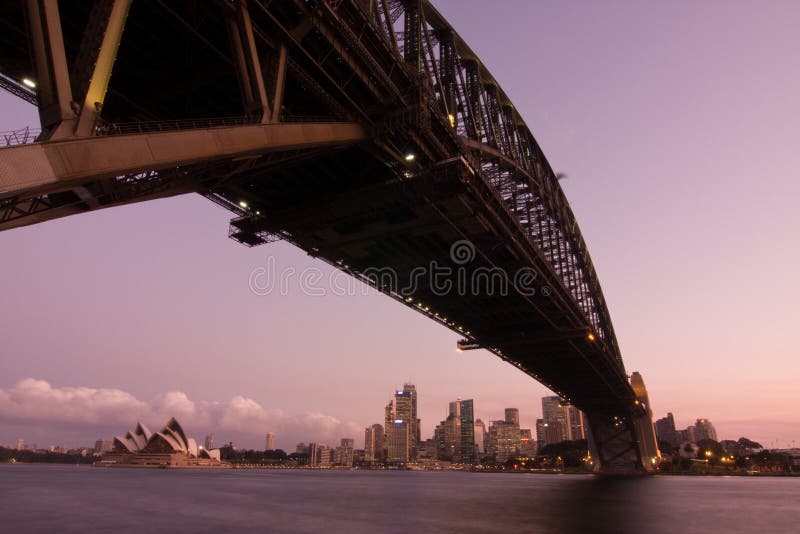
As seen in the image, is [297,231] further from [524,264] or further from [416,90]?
[524,264]

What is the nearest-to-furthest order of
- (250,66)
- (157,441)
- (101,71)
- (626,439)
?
1. (101,71)
2. (250,66)
3. (626,439)
4. (157,441)

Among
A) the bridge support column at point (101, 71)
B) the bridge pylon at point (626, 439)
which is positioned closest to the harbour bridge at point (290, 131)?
the bridge support column at point (101, 71)

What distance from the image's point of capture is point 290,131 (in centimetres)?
1408

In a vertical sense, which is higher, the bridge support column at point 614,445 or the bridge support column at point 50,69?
the bridge support column at point 50,69

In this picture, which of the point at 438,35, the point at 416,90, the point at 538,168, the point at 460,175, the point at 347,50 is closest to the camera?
the point at 347,50

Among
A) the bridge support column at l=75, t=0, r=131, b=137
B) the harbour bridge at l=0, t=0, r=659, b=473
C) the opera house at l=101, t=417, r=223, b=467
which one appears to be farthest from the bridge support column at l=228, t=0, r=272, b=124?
the opera house at l=101, t=417, r=223, b=467

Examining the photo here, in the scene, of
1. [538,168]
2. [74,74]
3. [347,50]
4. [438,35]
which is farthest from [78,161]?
[538,168]

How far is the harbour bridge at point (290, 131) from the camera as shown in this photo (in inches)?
365

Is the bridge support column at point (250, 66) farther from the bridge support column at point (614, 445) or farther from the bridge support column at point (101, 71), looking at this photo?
the bridge support column at point (614, 445)

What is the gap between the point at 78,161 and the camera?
879 centimetres

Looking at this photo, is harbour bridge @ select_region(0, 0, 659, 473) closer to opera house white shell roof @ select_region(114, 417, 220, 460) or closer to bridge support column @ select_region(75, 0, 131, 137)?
bridge support column @ select_region(75, 0, 131, 137)

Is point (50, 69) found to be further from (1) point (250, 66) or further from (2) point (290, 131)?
(2) point (290, 131)

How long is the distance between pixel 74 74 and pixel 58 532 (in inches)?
979

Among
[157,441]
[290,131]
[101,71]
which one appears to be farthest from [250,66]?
[157,441]
